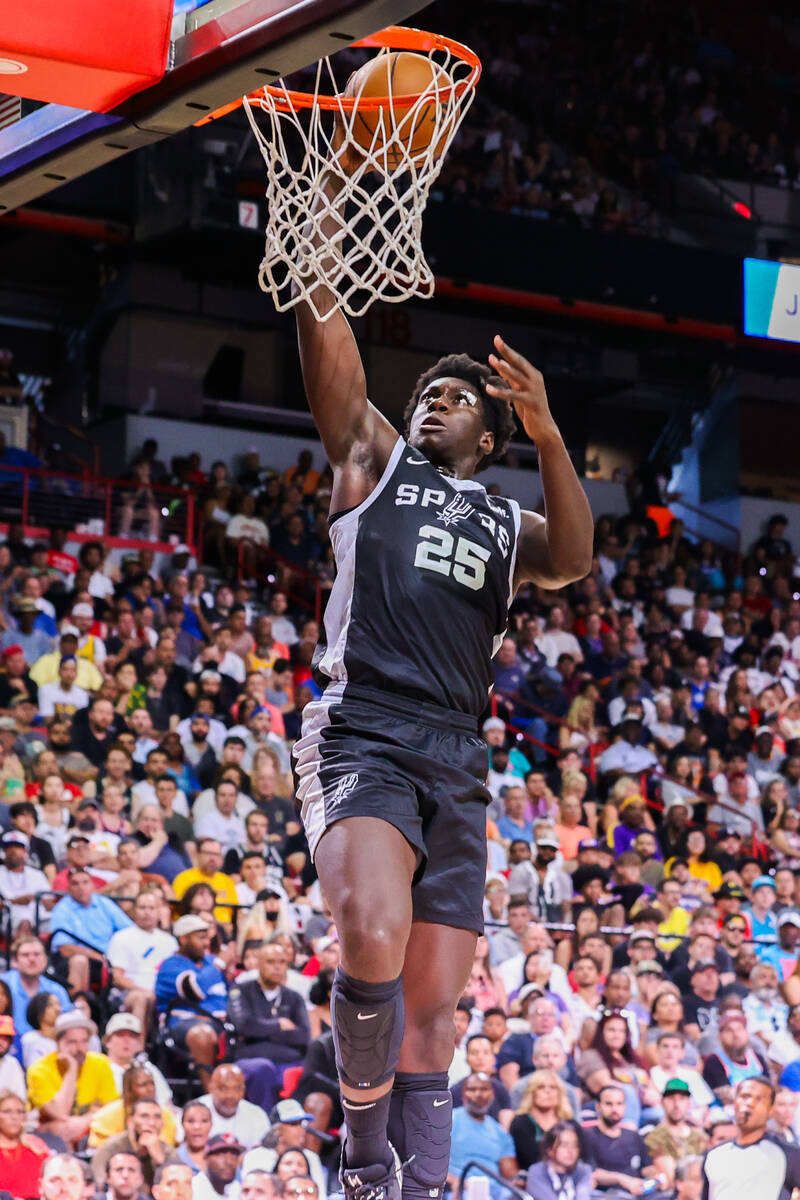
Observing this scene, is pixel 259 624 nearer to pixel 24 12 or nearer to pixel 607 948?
pixel 607 948

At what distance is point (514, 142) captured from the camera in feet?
69.5

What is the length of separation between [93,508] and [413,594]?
1306 cm

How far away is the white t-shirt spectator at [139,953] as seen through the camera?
29.0 feet

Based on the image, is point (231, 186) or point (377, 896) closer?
point (377, 896)

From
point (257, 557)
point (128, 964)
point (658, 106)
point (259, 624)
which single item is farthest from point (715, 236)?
point (128, 964)

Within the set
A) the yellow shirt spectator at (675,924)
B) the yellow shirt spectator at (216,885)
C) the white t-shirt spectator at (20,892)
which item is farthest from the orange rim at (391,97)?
the yellow shirt spectator at (675,924)

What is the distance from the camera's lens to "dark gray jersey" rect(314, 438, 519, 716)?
414cm

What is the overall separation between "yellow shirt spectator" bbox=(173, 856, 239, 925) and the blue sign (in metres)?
4.54

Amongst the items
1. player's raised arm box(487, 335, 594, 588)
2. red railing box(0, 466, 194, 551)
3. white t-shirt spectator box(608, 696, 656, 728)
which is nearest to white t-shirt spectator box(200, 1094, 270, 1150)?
player's raised arm box(487, 335, 594, 588)

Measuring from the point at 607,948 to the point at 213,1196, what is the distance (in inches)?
135

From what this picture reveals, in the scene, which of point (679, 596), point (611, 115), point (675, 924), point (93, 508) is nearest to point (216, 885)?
point (675, 924)

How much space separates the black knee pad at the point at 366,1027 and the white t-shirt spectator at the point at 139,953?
205 inches

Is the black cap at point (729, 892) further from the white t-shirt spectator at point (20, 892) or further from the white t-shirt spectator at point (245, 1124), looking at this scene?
the white t-shirt spectator at point (20, 892)

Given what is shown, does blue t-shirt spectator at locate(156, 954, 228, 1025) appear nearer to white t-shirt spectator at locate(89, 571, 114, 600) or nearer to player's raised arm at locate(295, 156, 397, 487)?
white t-shirt spectator at locate(89, 571, 114, 600)
